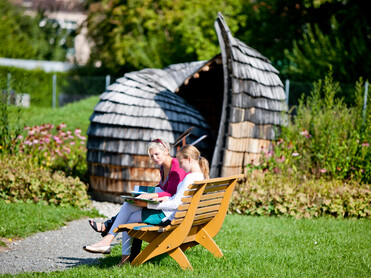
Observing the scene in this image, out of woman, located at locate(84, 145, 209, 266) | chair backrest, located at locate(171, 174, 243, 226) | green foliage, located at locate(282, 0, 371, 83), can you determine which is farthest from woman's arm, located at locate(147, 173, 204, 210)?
green foliage, located at locate(282, 0, 371, 83)

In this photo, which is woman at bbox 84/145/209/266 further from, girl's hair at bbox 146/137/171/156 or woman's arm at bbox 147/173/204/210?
girl's hair at bbox 146/137/171/156

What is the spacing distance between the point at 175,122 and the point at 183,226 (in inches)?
151

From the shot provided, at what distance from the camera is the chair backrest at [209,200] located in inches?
173

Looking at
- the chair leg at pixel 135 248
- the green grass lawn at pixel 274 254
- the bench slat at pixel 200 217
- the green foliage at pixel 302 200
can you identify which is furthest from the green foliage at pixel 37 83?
the bench slat at pixel 200 217

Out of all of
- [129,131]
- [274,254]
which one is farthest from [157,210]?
[129,131]

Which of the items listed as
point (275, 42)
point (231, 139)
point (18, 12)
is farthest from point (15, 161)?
point (18, 12)

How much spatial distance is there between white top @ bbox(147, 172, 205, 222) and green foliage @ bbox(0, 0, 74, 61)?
31541 millimetres

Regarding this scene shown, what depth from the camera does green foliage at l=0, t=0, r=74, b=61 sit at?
3416 cm

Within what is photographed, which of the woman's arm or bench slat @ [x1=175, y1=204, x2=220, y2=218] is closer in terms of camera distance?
bench slat @ [x1=175, y1=204, x2=220, y2=218]

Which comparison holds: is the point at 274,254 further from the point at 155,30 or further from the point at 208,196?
the point at 155,30

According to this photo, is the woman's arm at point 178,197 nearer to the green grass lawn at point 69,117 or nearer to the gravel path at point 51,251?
the gravel path at point 51,251

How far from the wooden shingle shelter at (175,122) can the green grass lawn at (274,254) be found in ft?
4.79

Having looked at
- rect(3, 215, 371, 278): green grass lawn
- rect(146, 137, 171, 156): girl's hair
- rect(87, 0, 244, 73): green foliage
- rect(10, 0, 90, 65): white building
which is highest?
rect(10, 0, 90, 65): white building

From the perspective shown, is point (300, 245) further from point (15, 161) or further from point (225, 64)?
point (15, 161)
